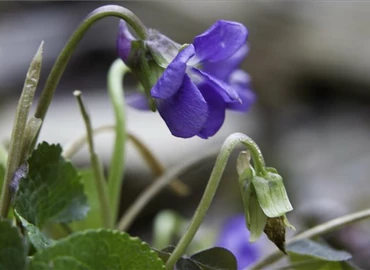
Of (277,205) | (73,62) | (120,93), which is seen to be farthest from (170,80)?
(73,62)

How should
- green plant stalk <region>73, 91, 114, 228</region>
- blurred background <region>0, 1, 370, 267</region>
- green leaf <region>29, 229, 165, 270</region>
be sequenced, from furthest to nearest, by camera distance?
blurred background <region>0, 1, 370, 267</region> < green plant stalk <region>73, 91, 114, 228</region> < green leaf <region>29, 229, 165, 270</region>

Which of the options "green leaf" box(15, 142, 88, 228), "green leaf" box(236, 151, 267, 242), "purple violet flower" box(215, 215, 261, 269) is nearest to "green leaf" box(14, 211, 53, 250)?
"green leaf" box(15, 142, 88, 228)

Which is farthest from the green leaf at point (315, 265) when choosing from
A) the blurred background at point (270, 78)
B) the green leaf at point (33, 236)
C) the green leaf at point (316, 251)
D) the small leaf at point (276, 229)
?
the blurred background at point (270, 78)

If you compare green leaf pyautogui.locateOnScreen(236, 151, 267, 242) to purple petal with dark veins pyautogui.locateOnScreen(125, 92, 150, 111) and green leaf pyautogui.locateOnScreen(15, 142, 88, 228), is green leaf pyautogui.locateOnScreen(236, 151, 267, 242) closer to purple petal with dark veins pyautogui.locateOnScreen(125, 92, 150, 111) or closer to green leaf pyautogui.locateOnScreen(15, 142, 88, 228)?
green leaf pyautogui.locateOnScreen(15, 142, 88, 228)

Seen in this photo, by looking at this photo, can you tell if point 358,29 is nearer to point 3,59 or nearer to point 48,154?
point 3,59

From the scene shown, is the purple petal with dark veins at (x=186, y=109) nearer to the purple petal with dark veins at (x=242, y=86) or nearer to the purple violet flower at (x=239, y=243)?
the purple petal with dark veins at (x=242, y=86)

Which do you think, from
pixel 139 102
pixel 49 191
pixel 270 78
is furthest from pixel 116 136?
pixel 270 78

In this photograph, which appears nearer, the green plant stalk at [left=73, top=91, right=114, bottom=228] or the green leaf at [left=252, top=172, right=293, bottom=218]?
the green leaf at [left=252, top=172, right=293, bottom=218]

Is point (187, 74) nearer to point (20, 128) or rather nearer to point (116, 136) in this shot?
point (20, 128)
